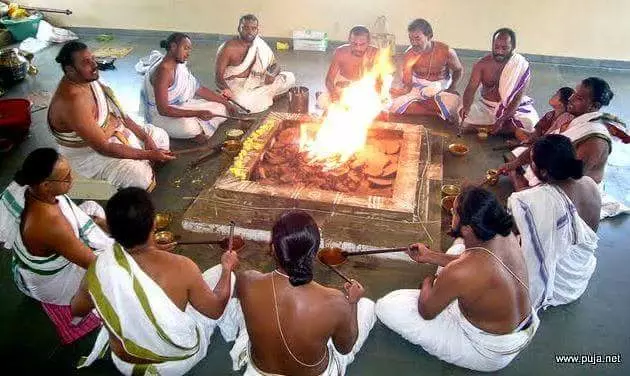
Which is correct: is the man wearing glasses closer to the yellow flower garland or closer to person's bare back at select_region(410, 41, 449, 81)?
the yellow flower garland

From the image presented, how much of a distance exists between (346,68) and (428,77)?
4.13ft

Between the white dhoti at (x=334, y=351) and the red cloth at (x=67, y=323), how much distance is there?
1.28 m

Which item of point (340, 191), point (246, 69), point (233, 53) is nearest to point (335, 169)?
point (340, 191)

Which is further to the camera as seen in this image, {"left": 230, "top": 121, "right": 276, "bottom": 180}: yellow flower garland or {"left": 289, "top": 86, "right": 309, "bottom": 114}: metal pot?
{"left": 289, "top": 86, "right": 309, "bottom": 114}: metal pot

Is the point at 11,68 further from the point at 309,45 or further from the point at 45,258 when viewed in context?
the point at 45,258

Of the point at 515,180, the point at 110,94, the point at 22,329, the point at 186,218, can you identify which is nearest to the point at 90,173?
the point at 110,94

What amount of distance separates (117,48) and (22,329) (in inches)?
318

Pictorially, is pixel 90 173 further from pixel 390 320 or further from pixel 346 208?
pixel 390 320

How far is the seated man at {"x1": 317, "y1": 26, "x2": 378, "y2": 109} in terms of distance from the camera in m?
7.58

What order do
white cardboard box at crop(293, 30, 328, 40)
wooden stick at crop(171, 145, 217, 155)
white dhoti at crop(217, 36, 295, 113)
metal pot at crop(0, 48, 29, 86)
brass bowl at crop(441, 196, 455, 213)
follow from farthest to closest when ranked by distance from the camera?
white cardboard box at crop(293, 30, 328, 40) → metal pot at crop(0, 48, 29, 86) → white dhoti at crop(217, 36, 295, 113) → wooden stick at crop(171, 145, 217, 155) → brass bowl at crop(441, 196, 455, 213)

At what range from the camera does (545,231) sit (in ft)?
13.1

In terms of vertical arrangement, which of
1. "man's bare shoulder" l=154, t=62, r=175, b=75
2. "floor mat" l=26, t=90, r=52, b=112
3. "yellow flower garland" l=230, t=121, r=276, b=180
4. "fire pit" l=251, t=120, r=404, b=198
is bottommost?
"floor mat" l=26, t=90, r=52, b=112

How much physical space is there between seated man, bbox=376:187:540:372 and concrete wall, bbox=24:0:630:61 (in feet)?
24.5

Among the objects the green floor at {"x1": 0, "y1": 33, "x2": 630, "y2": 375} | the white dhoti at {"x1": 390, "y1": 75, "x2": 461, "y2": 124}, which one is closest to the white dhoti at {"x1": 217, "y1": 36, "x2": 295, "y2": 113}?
the green floor at {"x1": 0, "y1": 33, "x2": 630, "y2": 375}
